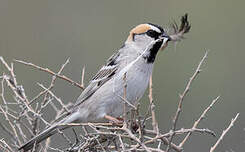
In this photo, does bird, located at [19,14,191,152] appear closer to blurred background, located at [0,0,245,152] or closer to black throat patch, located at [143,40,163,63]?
black throat patch, located at [143,40,163,63]

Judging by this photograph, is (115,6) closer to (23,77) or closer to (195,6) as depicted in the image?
(195,6)

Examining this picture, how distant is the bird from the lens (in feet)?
16.2

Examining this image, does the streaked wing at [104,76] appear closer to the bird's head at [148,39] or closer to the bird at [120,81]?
the bird at [120,81]

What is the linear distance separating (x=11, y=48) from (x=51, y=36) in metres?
0.60

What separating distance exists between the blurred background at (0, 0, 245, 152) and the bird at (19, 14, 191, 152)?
2207mm

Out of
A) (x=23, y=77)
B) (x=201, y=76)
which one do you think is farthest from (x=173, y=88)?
(x=23, y=77)

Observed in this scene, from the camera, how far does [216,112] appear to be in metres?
8.04

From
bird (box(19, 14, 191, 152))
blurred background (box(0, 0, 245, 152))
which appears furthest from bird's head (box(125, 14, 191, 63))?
blurred background (box(0, 0, 245, 152))

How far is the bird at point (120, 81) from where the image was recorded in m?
4.94

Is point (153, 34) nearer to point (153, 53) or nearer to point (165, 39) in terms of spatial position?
point (153, 53)

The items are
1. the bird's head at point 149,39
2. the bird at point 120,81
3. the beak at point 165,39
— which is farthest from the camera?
the bird's head at point 149,39

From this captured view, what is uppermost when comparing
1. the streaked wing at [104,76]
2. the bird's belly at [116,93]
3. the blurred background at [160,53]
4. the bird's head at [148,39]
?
the bird's head at [148,39]

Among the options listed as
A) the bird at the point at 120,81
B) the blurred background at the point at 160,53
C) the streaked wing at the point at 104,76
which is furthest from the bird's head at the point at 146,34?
the blurred background at the point at 160,53

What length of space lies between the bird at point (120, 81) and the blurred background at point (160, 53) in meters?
2.21
